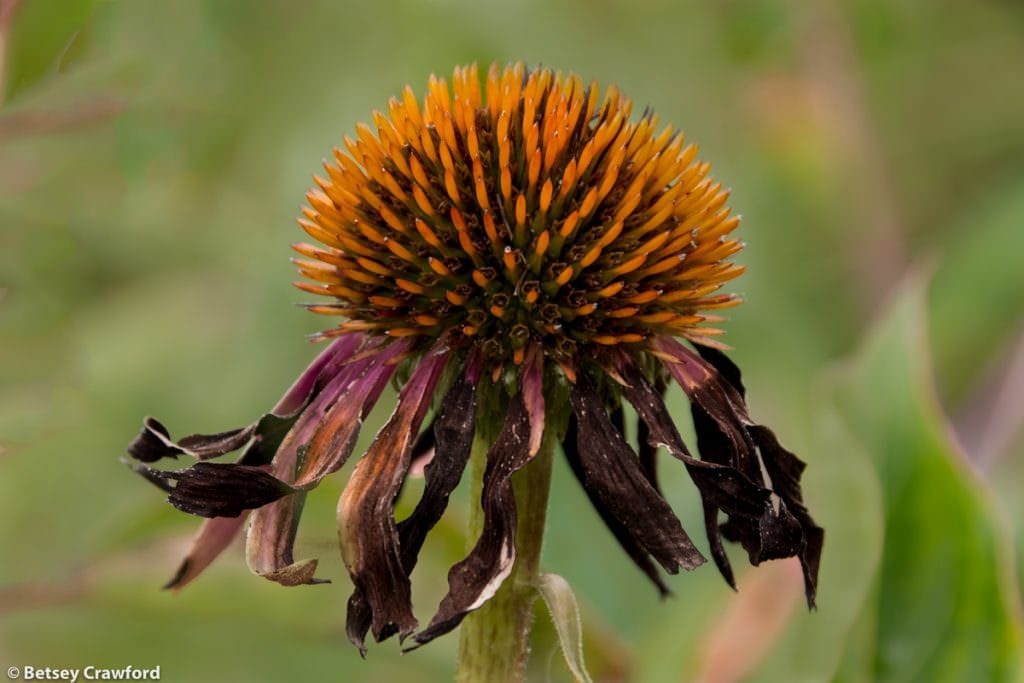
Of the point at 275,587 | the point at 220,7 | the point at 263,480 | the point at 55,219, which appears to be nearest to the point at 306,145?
the point at 220,7

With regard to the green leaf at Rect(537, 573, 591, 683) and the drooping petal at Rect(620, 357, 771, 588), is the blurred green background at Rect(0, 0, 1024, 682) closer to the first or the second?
the green leaf at Rect(537, 573, 591, 683)

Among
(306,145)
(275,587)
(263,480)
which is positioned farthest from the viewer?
(306,145)

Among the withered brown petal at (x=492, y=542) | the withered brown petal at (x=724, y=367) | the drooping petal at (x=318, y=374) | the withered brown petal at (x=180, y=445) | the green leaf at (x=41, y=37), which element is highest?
the green leaf at (x=41, y=37)

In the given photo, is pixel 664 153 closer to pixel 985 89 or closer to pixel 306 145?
pixel 306 145

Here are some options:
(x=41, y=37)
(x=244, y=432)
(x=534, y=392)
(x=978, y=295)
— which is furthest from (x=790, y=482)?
(x=978, y=295)

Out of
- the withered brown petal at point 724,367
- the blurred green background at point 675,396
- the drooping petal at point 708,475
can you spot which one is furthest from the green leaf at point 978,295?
the drooping petal at point 708,475

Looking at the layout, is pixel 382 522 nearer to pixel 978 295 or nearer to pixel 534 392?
pixel 534 392

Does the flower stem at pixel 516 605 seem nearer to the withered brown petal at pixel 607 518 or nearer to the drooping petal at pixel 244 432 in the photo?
the withered brown petal at pixel 607 518

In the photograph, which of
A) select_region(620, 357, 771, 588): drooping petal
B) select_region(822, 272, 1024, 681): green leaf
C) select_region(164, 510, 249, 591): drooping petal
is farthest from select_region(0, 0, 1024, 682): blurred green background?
select_region(620, 357, 771, 588): drooping petal
